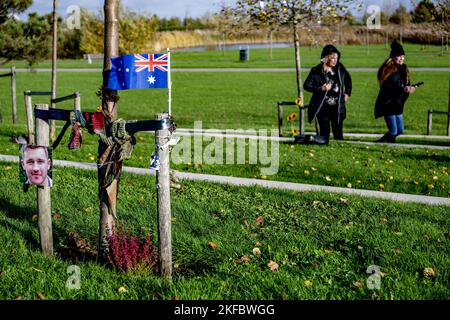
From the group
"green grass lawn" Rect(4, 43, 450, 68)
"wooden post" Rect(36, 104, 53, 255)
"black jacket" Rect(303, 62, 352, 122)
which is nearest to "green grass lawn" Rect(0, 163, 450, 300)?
"wooden post" Rect(36, 104, 53, 255)

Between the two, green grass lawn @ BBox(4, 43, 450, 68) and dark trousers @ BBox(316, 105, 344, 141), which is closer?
dark trousers @ BBox(316, 105, 344, 141)

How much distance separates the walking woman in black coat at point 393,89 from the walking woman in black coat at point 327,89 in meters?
1.08

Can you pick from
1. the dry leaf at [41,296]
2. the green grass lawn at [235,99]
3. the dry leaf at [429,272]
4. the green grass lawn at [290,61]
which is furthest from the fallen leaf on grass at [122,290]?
the green grass lawn at [290,61]

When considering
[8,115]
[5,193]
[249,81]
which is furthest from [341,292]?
[249,81]

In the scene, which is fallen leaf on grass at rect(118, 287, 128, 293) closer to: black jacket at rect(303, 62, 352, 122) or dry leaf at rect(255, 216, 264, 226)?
dry leaf at rect(255, 216, 264, 226)

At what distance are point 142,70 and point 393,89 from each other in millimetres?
7864

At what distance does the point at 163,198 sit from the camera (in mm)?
4031

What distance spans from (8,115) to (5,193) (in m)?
12.4

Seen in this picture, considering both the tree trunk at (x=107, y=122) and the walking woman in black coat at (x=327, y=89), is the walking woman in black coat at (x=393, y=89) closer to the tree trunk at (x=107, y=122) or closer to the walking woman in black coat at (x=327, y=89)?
the walking woman in black coat at (x=327, y=89)

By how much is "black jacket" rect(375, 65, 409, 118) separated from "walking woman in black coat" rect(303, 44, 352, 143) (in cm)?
108

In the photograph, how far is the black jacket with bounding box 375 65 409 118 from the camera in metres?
10.8

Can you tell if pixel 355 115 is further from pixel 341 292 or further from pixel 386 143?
pixel 341 292

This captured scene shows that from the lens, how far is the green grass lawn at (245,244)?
3957mm

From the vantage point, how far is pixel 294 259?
4.59m
